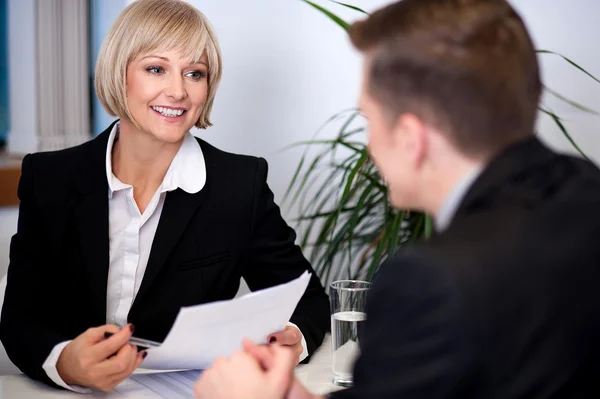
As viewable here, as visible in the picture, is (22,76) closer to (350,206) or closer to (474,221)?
(350,206)

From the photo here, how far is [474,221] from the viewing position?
872 mm

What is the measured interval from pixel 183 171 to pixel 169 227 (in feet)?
0.51

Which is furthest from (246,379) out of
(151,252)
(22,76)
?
(22,76)

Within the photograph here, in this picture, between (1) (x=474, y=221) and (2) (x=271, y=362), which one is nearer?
(1) (x=474, y=221)

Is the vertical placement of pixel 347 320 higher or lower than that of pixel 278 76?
lower

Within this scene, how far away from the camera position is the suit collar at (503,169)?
910mm

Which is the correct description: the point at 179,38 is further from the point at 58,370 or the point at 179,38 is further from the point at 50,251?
the point at 58,370

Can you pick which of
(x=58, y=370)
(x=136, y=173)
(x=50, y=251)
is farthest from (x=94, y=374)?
(x=136, y=173)

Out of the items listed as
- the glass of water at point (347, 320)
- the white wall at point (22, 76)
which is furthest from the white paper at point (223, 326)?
the white wall at point (22, 76)

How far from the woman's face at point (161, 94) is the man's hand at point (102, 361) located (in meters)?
0.62

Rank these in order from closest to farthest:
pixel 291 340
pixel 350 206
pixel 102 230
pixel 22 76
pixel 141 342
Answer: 1. pixel 141 342
2. pixel 291 340
3. pixel 102 230
4. pixel 350 206
5. pixel 22 76

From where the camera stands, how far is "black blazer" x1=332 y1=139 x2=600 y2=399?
80 centimetres

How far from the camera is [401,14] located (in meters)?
0.99

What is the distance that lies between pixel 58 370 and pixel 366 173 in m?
0.95
